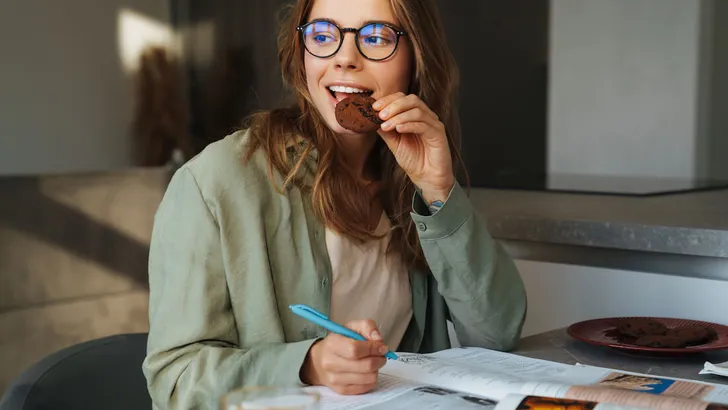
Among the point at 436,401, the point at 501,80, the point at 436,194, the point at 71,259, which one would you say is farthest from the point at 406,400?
the point at 501,80

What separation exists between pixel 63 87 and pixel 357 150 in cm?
189

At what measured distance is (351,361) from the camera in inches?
40.7

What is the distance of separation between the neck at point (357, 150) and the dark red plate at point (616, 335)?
44cm

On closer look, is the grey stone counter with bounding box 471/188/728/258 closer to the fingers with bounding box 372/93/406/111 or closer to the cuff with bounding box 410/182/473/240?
the cuff with bounding box 410/182/473/240

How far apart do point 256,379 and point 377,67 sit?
0.51 meters

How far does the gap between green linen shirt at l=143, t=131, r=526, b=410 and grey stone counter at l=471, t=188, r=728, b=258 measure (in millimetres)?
448

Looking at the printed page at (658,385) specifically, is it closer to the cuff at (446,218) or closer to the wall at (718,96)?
the cuff at (446,218)

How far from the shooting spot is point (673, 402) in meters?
0.94

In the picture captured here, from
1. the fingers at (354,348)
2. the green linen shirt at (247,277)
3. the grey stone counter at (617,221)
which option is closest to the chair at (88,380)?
the green linen shirt at (247,277)

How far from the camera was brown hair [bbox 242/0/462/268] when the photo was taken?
54.4 inches

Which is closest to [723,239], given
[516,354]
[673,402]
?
[516,354]

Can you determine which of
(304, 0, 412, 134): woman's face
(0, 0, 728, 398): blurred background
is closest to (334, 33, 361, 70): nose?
(304, 0, 412, 134): woman's face

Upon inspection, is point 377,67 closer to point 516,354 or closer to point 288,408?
point 516,354

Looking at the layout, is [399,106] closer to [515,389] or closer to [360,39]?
[360,39]
